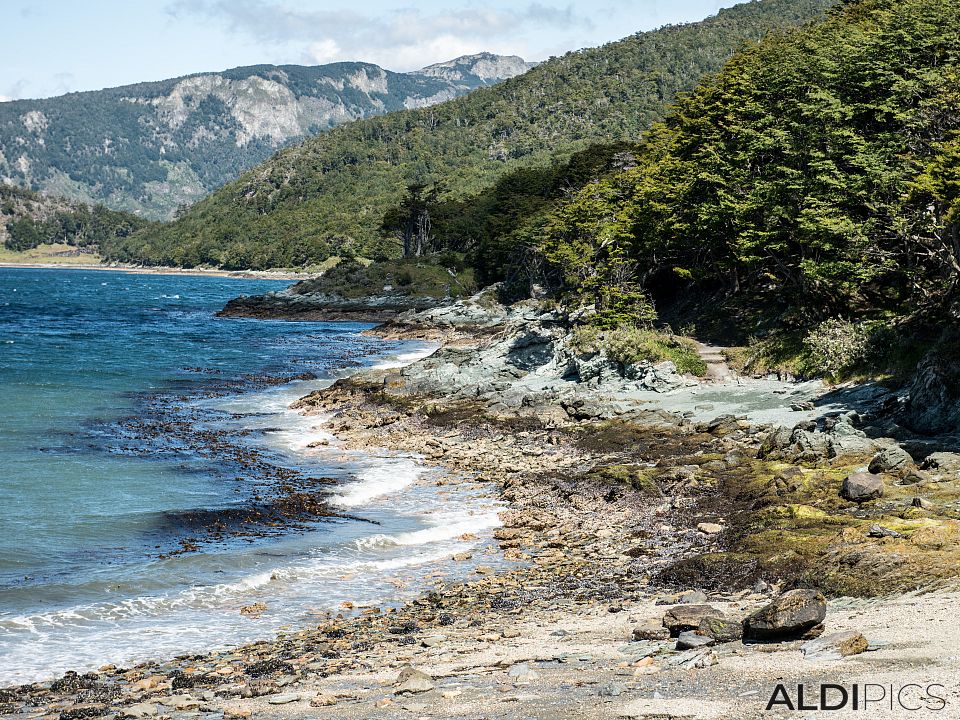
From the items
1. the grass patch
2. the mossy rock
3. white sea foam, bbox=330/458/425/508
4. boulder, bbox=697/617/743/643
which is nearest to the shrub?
the grass patch

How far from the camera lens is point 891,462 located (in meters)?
20.0

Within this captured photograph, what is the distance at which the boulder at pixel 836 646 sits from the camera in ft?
33.0

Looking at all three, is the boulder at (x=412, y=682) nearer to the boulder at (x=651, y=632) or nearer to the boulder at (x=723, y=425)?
the boulder at (x=651, y=632)

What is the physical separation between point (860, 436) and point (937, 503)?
5.71m

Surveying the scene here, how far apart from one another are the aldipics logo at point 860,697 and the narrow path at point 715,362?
26854 millimetres

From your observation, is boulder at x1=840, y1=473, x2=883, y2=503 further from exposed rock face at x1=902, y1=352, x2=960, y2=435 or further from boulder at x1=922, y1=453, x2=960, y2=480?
exposed rock face at x1=902, y1=352, x2=960, y2=435

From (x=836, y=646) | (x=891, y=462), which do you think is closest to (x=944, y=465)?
(x=891, y=462)

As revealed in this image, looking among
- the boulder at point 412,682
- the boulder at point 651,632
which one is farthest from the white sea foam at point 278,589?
the boulder at point 651,632

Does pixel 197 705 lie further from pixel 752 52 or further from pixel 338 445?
pixel 752 52

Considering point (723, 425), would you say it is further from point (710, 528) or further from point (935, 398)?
point (710, 528)

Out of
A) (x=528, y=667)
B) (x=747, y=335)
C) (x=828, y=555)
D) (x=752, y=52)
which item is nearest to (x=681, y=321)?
(x=747, y=335)

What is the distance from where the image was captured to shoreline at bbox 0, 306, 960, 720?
9.87 metres

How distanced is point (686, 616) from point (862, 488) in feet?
25.5

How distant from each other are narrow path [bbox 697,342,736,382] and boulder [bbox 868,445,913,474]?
14.7 meters
